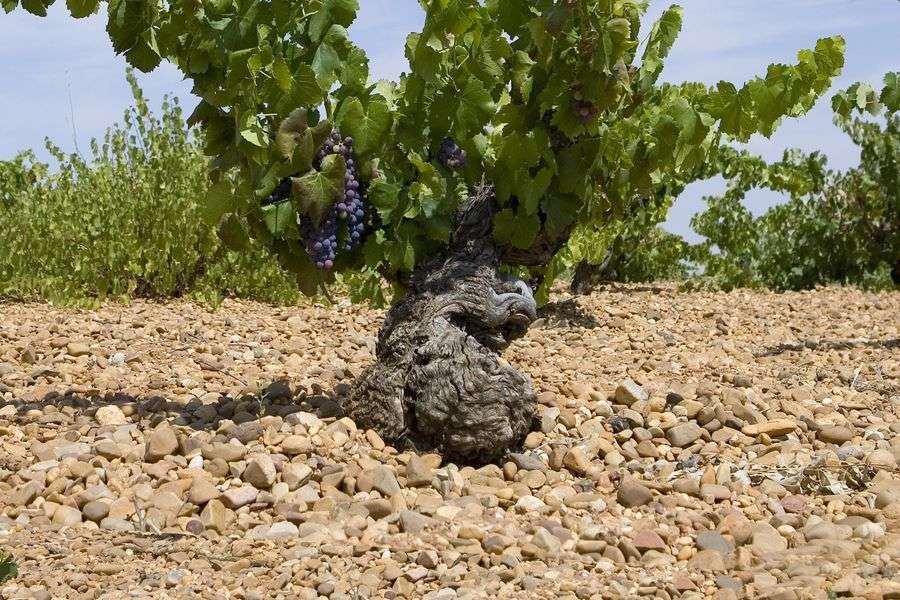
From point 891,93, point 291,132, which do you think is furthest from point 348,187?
point 891,93

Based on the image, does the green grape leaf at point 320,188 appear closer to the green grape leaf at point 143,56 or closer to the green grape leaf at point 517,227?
the green grape leaf at point 517,227

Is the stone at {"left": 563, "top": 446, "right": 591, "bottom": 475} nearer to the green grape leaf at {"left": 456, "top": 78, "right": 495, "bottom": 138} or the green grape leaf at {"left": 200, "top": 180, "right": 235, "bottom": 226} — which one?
the green grape leaf at {"left": 456, "top": 78, "right": 495, "bottom": 138}

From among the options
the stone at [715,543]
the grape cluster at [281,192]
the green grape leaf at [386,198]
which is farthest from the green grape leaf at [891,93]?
the grape cluster at [281,192]

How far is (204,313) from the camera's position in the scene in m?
7.16

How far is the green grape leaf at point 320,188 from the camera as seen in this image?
12.2 feet

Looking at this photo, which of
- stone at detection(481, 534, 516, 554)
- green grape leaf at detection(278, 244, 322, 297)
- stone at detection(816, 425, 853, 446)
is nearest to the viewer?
stone at detection(481, 534, 516, 554)

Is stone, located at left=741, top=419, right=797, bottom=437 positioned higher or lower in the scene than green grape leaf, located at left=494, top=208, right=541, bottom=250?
lower

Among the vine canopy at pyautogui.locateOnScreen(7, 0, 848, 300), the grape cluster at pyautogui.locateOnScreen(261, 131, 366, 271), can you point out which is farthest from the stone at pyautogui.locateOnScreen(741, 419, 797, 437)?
the grape cluster at pyautogui.locateOnScreen(261, 131, 366, 271)

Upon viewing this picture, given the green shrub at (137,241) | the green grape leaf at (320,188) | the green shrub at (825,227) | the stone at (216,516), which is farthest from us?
the green shrub at (825,227)

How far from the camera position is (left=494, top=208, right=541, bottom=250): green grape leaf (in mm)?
3930

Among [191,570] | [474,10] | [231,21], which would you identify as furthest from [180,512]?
[474,10]

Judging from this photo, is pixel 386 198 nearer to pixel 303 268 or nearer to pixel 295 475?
pixel 303 268

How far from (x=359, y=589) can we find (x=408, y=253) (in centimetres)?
143

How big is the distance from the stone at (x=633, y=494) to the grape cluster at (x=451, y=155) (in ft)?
4.34
